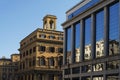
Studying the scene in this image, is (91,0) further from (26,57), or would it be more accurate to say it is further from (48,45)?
(26,57)

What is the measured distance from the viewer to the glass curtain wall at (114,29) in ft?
189

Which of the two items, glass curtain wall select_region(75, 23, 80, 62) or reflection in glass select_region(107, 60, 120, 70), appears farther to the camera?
glass curtain wall select_region(75, 23, 80, 62)

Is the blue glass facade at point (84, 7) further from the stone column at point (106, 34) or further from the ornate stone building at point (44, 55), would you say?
the ornate stone building at point (44, 55)

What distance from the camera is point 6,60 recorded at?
17875 centimetres

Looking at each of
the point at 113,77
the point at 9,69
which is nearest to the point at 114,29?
the point at 113,77

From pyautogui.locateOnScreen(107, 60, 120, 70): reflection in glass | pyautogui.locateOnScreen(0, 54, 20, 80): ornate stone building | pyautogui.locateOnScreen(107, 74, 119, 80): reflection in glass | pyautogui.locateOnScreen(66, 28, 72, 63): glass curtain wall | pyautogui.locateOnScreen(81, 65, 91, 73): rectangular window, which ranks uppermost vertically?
pyautogui.locateOnScreen(66, 28, 72, 63): glass curtain wall

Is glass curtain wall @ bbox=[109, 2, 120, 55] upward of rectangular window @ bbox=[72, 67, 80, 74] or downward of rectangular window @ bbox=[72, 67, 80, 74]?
upward

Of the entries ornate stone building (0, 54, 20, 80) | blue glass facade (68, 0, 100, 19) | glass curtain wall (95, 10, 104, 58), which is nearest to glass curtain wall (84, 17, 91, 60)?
blue glass facade (68, 0, 100, 19)

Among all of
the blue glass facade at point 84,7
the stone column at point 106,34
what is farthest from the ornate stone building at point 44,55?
the stone column at point 106,34

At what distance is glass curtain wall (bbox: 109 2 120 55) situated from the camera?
5763 cm

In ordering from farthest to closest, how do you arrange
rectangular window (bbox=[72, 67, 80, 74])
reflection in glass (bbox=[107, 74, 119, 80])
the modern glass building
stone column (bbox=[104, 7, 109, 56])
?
rectangular window (bbox=[72, 67, 80, 74]) < stone column (bbox=[104, 7, 109, 56]) < the modern glass building < reflection in glass (bbox=[107, 74, 119, 80])

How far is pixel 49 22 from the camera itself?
11400cm

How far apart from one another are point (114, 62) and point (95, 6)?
46.1 feet

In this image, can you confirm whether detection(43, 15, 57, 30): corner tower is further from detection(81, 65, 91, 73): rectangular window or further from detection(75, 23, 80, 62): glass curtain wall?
detection(81, 65, 91, 73): rectangular window
